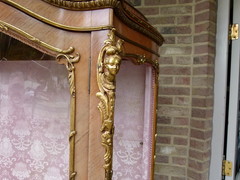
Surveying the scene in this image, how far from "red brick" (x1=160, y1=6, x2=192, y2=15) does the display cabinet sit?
640mm

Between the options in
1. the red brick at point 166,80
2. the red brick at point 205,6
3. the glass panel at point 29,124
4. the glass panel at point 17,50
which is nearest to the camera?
the glass panel at point 17,50

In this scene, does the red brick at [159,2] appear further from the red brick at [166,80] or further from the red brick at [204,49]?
the red brick at [166,80]

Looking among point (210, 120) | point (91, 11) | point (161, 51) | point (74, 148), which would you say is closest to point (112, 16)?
point (91, 11)

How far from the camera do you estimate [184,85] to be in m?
1.39

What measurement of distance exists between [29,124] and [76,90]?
19.6 inches

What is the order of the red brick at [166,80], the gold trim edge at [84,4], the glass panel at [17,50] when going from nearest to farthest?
the gold trim edge at [84,4] → the glass panel at [17,50] → the red brick at [166,80]

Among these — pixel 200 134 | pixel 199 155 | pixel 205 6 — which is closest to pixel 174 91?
pixel 200 134

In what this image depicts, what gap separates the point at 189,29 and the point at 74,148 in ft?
3.66

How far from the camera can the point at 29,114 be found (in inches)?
36.7

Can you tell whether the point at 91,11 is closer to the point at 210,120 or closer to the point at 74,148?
the point at 74,148

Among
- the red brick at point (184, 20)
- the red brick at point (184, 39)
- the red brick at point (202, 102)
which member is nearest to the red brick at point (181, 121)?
A: the red brick at point (202, 102)

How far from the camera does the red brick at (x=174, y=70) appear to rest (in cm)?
139

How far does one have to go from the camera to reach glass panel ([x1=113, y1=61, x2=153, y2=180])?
881 mm

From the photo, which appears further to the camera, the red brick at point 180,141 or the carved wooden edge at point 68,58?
the red brick at point 180,141
